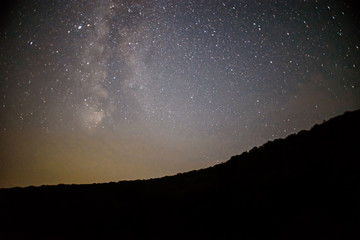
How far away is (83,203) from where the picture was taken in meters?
12.5

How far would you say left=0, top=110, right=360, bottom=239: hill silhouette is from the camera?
24.9 feet

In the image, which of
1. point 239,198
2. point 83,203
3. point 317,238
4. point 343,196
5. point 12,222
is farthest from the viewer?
point 83,203

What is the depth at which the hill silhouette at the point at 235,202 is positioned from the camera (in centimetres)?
760

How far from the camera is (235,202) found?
9.84 meters

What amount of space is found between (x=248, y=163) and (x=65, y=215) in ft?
30.4

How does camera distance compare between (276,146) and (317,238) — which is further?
(276,146)

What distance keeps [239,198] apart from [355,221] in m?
4.18

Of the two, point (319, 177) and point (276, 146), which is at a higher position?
point (276, 146)

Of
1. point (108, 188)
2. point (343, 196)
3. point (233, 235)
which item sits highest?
point (108, 188)

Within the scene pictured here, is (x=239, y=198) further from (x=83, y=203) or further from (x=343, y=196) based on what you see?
(x=83, y=203)

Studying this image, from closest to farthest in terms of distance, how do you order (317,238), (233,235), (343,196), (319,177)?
(317,238) < (343,196) < (233,235) < (319,177)

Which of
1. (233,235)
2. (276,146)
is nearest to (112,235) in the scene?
(233,235)

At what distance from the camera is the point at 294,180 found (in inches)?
371

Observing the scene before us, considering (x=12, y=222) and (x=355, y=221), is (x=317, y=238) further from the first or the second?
(x=12, y=222)
